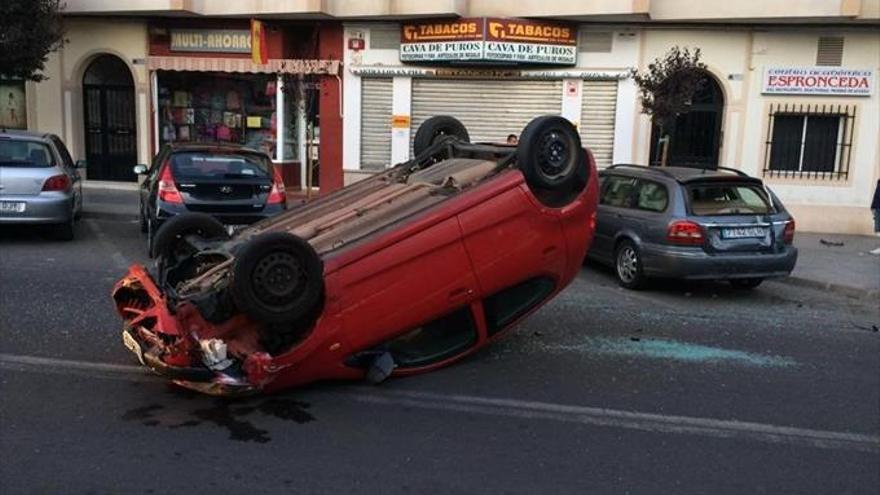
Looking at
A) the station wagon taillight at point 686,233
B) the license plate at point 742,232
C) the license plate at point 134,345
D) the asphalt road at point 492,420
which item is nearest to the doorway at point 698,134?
the license plate at point 742,232

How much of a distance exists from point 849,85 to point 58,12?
16202mm

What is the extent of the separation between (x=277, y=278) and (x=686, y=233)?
18.9 feet

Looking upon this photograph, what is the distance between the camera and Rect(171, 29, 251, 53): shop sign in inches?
723

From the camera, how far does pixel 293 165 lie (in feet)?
62.2

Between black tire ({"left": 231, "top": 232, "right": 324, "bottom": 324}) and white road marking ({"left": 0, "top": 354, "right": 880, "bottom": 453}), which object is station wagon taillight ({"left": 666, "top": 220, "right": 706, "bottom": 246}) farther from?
black tire ({"left": 231, "top": 232, "right": 324, "bottom": 324})

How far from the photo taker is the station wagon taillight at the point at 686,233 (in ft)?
30.6

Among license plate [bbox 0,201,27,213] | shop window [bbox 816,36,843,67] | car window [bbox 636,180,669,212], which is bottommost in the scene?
license plate [bbox 0,201,27,213]

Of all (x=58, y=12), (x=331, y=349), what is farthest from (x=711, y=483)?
(x=58, y=12)

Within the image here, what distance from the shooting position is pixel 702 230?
30.6 ft

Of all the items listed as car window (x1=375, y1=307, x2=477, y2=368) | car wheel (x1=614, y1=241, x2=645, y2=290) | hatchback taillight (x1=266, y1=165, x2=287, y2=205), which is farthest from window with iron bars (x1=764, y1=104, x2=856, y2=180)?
car window (x1=375, y1=307, x2=477, y2=368)

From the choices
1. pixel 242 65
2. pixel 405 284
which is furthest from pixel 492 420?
pixel 242 65

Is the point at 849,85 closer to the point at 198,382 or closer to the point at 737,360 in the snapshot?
the point at 737,360

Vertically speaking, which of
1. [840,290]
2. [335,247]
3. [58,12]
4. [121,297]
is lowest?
[840,290]

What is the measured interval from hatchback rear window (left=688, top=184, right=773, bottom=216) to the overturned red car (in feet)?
12.4
